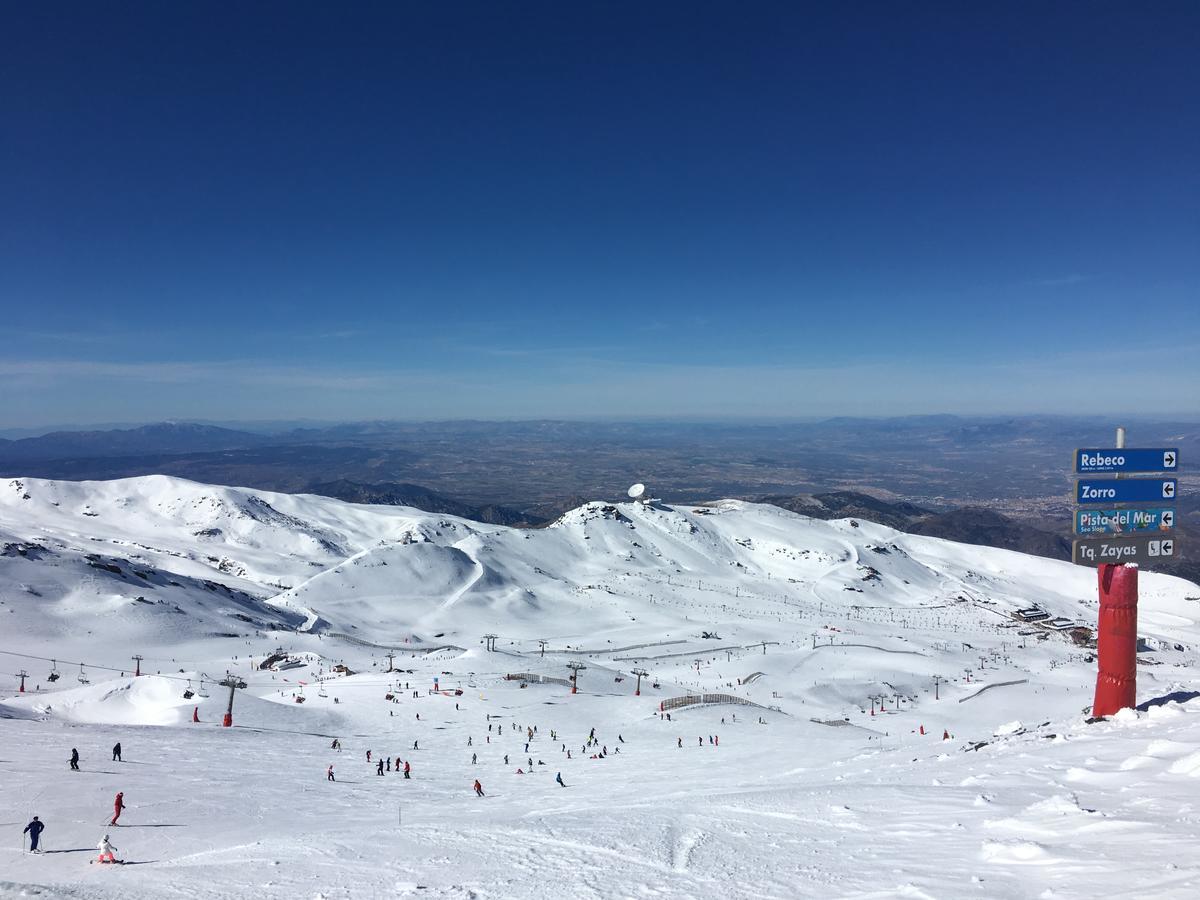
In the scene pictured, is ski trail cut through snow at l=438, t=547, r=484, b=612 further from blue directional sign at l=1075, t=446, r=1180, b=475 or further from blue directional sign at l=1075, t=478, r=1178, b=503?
blue directional sign at l=1075, t=446, r=1180, b=475

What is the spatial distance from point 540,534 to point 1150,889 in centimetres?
11379

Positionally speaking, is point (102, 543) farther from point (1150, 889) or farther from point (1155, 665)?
point (1155, 665)

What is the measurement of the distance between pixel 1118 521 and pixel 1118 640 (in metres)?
4.02

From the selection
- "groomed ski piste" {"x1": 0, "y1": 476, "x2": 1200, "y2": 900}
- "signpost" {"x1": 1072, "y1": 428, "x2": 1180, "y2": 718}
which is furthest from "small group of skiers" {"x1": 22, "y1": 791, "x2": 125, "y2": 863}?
"signpost" {"x1": 1072, "y1": 428, "x2": 1180, "y2": 718}

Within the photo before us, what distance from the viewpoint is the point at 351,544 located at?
416ft

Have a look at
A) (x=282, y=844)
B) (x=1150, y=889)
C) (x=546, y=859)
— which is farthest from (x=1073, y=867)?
(x=282, y=844)

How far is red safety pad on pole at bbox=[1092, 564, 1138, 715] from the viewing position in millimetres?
23250

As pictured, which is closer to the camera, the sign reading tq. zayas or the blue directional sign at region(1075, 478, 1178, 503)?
the sign reading tq. zayas

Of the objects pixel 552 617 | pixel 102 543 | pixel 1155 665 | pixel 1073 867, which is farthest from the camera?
pixel 102 543

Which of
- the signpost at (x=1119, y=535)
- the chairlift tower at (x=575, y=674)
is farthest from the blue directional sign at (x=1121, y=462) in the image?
the chairlift tower at (x=575, y=674)

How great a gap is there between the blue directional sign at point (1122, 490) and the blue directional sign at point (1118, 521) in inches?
15.0

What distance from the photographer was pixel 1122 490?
24188 millimetres

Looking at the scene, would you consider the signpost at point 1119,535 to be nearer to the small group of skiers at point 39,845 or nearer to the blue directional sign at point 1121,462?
the blue directional sign at point 1121,462

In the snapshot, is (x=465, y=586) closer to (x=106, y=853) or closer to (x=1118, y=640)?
(x=106, y=853)
